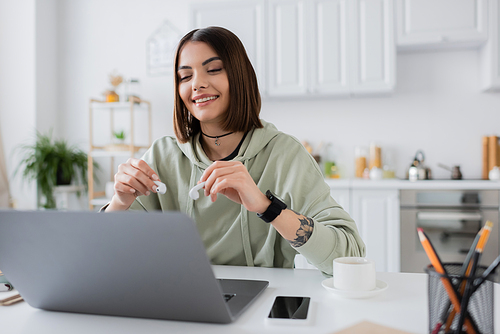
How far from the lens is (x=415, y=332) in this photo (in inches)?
23.2

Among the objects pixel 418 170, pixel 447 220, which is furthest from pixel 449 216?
pixel 418 170

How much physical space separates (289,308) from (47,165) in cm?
320

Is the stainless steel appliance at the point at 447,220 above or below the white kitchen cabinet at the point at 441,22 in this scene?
below

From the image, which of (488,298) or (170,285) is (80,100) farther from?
(488,298)

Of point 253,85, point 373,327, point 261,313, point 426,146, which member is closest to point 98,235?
point 261,313

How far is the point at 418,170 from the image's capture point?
2951 mm

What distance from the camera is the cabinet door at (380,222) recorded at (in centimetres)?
275

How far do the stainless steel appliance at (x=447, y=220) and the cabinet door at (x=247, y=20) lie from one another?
4.47 feet

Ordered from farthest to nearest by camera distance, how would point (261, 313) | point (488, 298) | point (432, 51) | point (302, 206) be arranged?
point (432, 51) < point (302, 206) < point (261, 313) < point (488, 298)

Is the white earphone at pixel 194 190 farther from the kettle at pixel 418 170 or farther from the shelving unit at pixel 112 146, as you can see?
the shelving unit at pixel 112 146

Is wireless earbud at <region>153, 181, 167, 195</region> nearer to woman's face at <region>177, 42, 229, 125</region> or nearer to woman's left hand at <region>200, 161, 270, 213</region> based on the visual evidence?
woman's left hand at <region>200, 161, 270, 213</region>

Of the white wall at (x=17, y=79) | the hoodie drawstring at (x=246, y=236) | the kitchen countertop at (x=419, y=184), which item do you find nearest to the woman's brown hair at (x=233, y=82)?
the hoodie drawstring at (x=246, y=236)

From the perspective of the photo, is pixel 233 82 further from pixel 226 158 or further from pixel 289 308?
pixel 289 308

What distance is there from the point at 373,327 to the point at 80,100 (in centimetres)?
384
